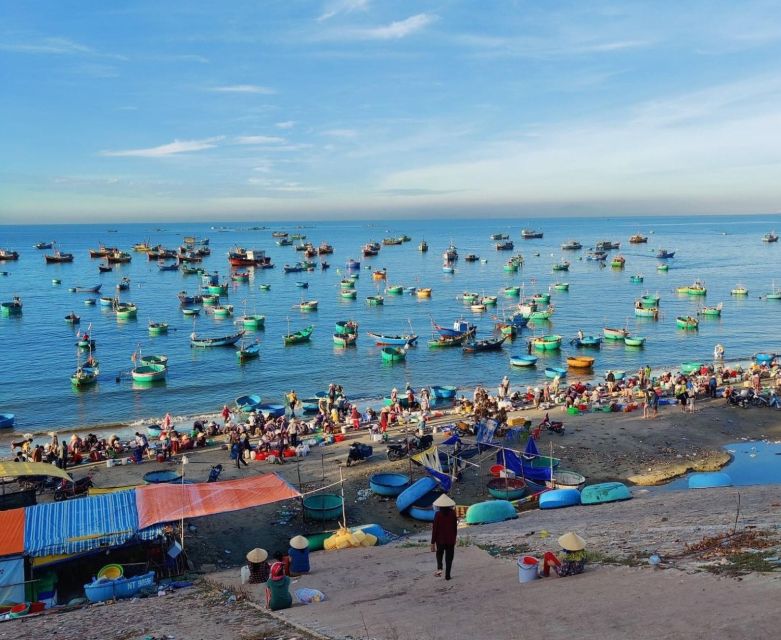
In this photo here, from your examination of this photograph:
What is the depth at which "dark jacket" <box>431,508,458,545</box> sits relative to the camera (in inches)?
433

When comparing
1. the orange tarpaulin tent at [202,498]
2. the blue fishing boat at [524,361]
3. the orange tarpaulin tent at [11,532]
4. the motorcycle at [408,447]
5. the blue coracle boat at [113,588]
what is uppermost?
the orange tarpaulin tent at [11,532]

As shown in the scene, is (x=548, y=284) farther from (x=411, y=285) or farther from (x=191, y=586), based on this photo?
(x=191, y=586)

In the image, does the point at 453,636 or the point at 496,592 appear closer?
the point at 453,636

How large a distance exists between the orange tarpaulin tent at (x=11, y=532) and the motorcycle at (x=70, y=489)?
481 cm

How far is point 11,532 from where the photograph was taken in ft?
46.4

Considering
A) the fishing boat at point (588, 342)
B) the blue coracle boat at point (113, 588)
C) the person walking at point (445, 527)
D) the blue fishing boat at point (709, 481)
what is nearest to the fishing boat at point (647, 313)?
the fishing boat at point (588, 342)

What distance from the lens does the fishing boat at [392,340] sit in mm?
51719

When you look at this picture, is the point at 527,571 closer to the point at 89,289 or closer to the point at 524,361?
the point at 524,361

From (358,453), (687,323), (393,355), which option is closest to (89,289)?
(393,355)

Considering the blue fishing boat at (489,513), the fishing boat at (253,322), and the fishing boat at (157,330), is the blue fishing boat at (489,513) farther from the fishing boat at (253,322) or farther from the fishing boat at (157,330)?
the fishing boat at (157,330)

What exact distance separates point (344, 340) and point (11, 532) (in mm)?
39751

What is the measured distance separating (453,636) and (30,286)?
344 ft

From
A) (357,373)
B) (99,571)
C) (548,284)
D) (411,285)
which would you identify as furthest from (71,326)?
(548,284)

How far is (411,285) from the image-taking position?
95438 millimetres
